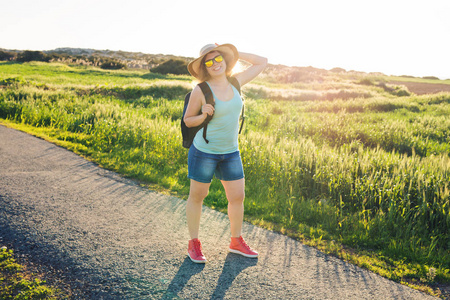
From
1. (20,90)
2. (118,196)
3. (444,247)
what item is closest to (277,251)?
(444,247)

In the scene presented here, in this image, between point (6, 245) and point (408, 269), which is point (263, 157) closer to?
point (408, 269)

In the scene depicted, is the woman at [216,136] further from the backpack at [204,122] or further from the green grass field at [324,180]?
the green grass field at [324,180]

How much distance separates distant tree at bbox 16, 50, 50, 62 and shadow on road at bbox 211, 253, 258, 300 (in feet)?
204

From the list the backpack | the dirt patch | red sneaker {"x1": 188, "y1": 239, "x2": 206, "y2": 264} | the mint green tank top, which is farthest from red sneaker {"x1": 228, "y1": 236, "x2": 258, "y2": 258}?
the dirt patch

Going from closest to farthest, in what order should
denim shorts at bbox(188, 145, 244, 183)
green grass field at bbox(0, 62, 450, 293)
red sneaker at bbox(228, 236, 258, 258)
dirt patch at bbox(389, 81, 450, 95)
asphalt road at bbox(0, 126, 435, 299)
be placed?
asphalt road at bbox(0, 126, 435, 299)
denim shorts at bbox(188, 145, 244, 183)
red sneaker at bbox(228, 236, 258, 258)
green grass field at bbox(0, 62, 450, 293)
dirt patch at bbox(389, 81, 450, 95)

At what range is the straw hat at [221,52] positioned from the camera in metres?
3.49

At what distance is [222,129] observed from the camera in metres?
3.55

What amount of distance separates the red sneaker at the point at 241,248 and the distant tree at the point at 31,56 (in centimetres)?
6194

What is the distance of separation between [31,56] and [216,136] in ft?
205

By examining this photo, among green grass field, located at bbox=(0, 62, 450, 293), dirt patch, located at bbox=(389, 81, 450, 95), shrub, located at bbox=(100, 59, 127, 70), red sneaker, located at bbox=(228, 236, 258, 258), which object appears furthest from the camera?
shrub, located at bbox=(100, 59, 127, 70)

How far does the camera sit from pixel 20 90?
1387 cm

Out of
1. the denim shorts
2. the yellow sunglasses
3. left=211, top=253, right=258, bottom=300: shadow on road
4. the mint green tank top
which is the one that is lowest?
left=211, top=253, right=258, bottom=300: shadow on road

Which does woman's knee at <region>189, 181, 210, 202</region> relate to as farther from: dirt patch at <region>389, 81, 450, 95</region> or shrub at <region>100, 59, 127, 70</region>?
shrub at <region>100, 59, 127, 70</region>

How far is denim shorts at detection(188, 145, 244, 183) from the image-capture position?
11.9 ft
